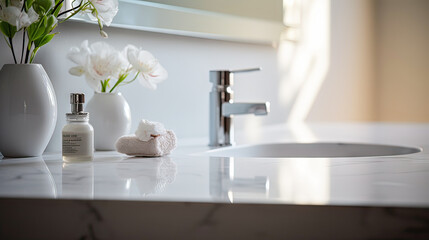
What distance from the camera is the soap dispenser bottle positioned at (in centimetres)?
87

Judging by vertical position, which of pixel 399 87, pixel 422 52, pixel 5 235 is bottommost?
Answer: pixel 5 235

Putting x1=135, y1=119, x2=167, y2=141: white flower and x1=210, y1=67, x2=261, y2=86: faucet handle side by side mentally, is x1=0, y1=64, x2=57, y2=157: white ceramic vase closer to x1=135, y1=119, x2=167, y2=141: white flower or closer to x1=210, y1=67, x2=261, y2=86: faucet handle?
x1=135, y1=119, x2=167, y2=141: white flower

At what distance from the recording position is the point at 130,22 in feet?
3.94

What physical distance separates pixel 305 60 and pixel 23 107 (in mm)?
1291

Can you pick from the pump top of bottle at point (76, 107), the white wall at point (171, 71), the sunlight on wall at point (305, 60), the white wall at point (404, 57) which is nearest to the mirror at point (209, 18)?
the white wall at point (171, 71)

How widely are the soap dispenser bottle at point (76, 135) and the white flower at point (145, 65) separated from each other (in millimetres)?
178

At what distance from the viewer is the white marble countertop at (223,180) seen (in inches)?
22.0

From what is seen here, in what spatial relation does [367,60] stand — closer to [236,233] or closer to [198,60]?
[198,60]

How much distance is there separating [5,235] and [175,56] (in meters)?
0.88

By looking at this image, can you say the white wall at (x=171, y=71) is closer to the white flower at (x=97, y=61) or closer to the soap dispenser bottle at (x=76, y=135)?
the white flower at (x=97, y=61)

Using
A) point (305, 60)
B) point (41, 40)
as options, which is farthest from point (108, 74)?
point (305, 60)

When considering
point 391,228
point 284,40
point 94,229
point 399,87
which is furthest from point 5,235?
point 399,87

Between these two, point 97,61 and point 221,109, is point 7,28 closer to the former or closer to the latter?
point 97,61

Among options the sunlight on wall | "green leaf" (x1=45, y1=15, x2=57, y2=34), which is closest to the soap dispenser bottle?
"green leaf" (x1=45, y1=15, x2=57, y2=34)
